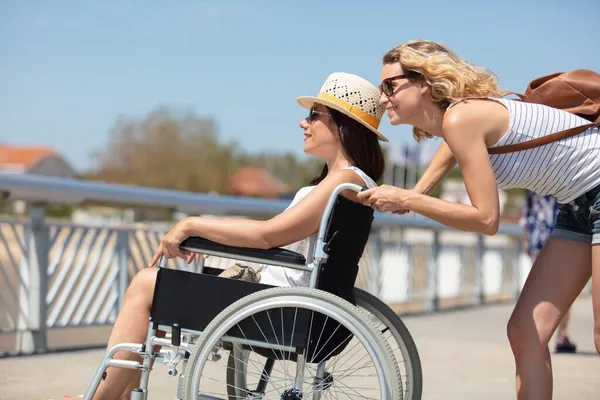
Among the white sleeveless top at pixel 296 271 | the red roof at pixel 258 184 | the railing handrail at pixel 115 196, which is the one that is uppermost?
the red roof at pixel 258 184

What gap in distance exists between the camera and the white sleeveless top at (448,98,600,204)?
9.64ft

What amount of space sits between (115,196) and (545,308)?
3775 millimetres

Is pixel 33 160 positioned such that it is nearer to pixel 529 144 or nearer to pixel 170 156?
pixel 170 156

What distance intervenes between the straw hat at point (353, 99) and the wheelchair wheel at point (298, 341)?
2.66 feet

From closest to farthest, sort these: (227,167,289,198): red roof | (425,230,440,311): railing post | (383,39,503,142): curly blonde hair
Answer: (383,39,503,142): curly blonde hair, (425,230,440,311): railing post, (227,167,289,198): red roof

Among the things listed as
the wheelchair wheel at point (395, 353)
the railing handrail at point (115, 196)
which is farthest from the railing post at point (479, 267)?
the wheelchair wheel at point (395, 353)

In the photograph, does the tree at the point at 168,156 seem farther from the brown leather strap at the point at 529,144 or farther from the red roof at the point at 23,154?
the brown leather strap at the point at 529,144

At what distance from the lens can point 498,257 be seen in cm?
1279

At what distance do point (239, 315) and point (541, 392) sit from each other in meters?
1.18

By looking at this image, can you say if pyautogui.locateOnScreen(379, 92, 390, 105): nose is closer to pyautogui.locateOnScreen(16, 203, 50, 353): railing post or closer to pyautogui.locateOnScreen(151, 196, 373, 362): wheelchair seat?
pyautogui.locateOnScreen(151, 196, 373, 362): wheelchair seat

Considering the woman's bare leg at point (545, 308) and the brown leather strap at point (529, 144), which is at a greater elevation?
the brown leather strap at point (529, 144)

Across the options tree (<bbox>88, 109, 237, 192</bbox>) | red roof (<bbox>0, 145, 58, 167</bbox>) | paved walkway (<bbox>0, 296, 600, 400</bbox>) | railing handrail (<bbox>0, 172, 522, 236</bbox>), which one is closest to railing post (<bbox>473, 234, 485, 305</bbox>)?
paved walkway (<bbox>0, 296, 600, 400</bbox>)

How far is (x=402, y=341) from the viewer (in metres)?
3.20

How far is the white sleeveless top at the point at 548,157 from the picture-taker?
2939 mm
